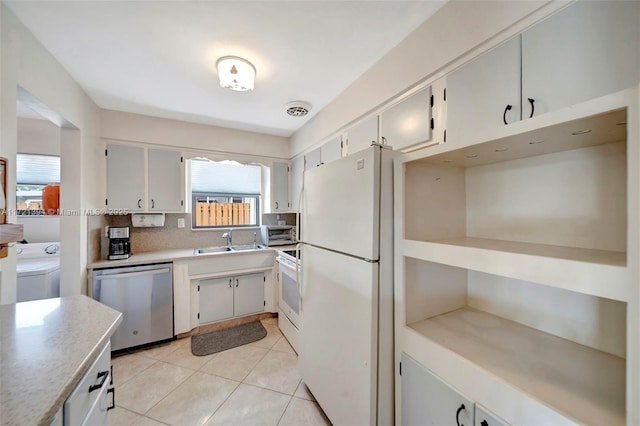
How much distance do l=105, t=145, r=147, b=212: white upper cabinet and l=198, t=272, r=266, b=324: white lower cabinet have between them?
3.89 ft

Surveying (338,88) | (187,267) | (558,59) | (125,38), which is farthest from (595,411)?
(187,267)

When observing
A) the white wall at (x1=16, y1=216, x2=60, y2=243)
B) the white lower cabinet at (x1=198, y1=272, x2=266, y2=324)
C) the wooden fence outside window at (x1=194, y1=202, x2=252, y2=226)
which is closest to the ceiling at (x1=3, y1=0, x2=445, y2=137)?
the wooden fence outside window at (x1=194, y1=202, x2=252, y2=226)

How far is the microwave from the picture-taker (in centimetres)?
342

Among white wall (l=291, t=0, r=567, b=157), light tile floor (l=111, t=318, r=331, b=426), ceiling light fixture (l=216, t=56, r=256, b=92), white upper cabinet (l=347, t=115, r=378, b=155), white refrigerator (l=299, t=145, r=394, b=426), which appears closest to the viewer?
white wall (l=291, t=0, r=567, b=157)

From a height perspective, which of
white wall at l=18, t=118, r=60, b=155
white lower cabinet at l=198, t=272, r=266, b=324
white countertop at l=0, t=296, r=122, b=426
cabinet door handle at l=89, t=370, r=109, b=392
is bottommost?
white lower cabinet at l=198, t=272, r=266, b=324

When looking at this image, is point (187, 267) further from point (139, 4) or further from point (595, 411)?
point (595, 411)

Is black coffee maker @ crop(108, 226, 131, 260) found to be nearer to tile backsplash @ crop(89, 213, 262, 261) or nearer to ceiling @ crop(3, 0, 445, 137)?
tile backsplash @ crop(89, 213, 262, 261)

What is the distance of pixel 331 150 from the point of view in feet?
8.39

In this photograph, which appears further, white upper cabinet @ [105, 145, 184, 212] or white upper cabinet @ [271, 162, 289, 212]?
white upper cabinet @ [271, 162, 289, 212]

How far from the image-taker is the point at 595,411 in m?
0.71

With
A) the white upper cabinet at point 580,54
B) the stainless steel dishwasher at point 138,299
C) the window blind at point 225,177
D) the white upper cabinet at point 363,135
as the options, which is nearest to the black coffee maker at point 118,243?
the stainless steel dishwasher at point 138,299

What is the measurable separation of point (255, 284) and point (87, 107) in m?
2.48

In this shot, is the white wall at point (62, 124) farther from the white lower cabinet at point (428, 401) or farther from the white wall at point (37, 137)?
the white lower cabinet at point (428, 401)

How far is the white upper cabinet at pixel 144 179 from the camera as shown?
262 cm
